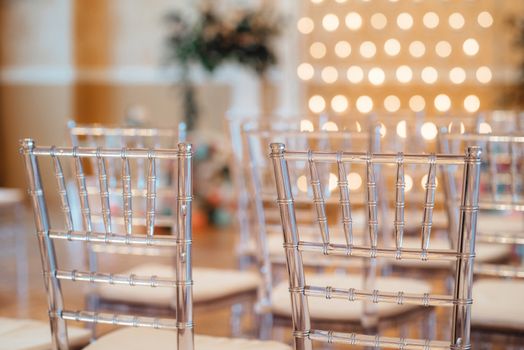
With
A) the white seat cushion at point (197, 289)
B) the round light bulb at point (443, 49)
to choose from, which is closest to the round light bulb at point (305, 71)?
the round light bulb at point (443, 49)

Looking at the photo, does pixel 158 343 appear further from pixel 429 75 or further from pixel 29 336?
pixel 429 75

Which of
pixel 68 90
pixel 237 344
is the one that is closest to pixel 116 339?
pixel 237 344

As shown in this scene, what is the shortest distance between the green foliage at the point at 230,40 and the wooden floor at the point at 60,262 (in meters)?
1.37

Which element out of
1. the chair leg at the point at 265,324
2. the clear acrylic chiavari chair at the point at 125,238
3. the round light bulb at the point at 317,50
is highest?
the round light bulb at the point at 317,50

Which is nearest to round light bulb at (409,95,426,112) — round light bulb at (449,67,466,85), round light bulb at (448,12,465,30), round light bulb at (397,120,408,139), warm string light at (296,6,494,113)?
warm string light at (296,6,494,113)

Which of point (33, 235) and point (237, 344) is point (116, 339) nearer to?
point (237, 344)

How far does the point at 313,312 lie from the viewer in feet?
8.32

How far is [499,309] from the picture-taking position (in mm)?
2463

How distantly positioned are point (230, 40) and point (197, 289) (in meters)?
4.33

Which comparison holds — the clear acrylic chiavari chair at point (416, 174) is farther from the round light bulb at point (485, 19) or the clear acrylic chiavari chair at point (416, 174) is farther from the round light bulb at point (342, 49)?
the round light bulb at point (342, 49)

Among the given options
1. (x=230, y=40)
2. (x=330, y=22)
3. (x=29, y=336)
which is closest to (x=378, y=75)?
Answer: (x=330, y=22)

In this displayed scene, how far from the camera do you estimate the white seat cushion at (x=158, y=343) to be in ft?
6.95

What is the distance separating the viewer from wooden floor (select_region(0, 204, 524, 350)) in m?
4.00

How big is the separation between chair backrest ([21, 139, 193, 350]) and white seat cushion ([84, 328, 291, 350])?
0.41 feet
